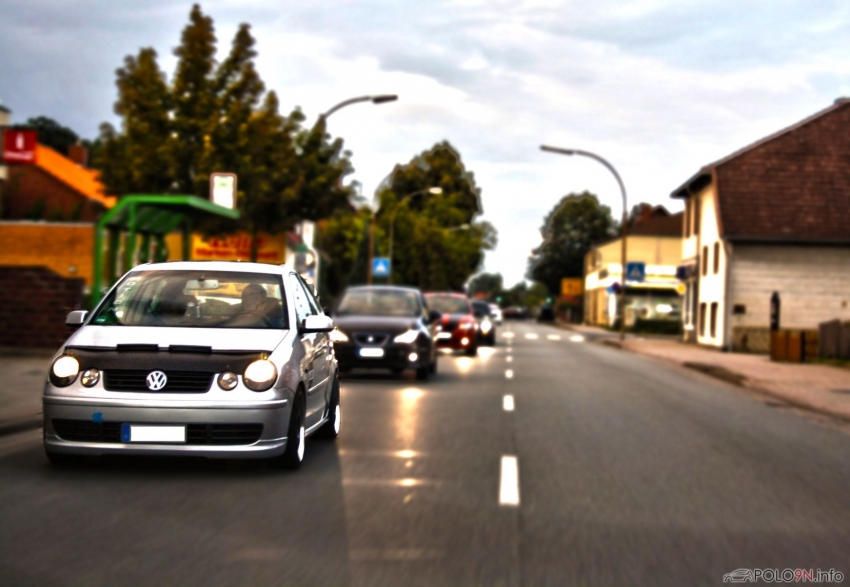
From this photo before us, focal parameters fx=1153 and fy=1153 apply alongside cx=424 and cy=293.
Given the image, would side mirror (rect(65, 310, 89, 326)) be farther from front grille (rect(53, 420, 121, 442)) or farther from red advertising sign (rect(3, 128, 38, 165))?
red advertising sign (rect(3, 128, 38, 165))

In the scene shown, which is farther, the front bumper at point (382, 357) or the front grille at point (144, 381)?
the front bumper at point (382, 357)

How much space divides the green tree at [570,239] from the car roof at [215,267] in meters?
117

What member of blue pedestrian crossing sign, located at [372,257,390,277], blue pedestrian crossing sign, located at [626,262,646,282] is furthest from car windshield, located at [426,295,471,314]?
blue pedestrian crossing sign, located at [372,257,390,277]

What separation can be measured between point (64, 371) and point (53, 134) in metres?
101

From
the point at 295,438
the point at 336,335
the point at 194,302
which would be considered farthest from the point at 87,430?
the point at 336,335

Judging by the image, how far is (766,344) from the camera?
129ft

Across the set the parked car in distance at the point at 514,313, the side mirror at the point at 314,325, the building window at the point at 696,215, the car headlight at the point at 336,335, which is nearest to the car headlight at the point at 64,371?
the side mirror at the point at 314,325

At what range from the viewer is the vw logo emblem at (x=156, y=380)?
7.66 meters

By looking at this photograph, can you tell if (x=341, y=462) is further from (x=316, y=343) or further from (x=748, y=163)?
(x=748, y=163)

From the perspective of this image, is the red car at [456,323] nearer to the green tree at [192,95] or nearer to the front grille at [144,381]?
the green tree at [192,95]

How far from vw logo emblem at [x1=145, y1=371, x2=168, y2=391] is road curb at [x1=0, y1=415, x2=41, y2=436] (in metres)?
3.57

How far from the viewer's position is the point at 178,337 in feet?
26.1

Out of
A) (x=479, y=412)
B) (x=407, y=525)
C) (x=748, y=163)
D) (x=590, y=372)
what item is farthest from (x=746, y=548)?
(x=748, y=163)

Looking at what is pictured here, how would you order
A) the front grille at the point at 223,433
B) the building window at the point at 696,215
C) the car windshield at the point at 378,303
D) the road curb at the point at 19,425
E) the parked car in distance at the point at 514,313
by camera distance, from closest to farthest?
the front grille at the point at 223,433
the road curb at the point at 19,425
the car windshield at the point at 378,303
the building window at the point at 696,215
the parked car in distance at the point at 514,313
